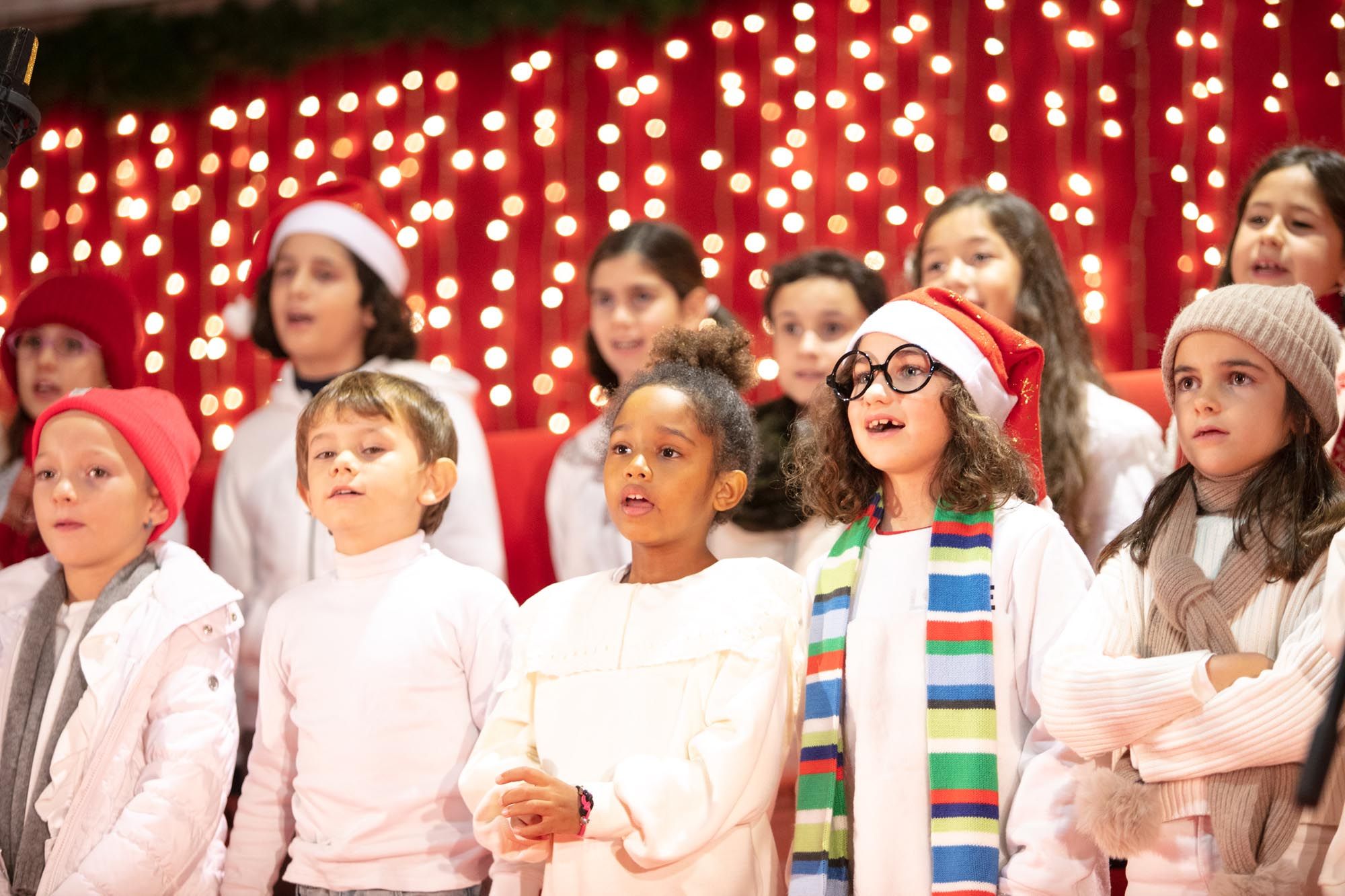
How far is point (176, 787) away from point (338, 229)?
1.83 m

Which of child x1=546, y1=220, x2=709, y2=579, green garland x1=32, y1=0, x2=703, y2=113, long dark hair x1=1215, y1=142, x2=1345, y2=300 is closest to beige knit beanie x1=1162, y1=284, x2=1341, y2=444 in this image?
long dark hair x1=1215, y1=142, x2=1345, y2=300

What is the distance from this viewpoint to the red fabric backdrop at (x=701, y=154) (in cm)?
468

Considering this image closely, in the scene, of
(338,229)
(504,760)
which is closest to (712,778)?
(504,760)

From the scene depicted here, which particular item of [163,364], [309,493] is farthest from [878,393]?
[163,364]

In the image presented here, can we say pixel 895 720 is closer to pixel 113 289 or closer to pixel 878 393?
pixel 878 393

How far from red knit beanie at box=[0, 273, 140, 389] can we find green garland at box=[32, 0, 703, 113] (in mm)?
1719

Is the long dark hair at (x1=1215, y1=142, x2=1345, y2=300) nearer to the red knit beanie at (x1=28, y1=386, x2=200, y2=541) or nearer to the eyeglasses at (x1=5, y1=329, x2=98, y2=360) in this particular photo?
the red knit beanie at (x1=28, y1=386, x2=200, y2=541)

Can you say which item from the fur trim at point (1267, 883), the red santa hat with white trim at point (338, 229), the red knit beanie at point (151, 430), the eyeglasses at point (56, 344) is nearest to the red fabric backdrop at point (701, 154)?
the red santa hat with white trim at point (338, 229)

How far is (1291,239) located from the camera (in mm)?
3391

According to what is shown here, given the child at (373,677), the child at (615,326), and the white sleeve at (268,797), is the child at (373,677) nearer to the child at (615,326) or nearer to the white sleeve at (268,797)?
the white sleeve at (268,797)

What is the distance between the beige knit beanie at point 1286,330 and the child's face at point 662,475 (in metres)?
0.88

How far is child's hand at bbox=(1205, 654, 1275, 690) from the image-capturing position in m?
2.17

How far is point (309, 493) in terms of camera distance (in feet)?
10.1

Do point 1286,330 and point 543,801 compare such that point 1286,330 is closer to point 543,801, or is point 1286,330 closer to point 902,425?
point 902,425
